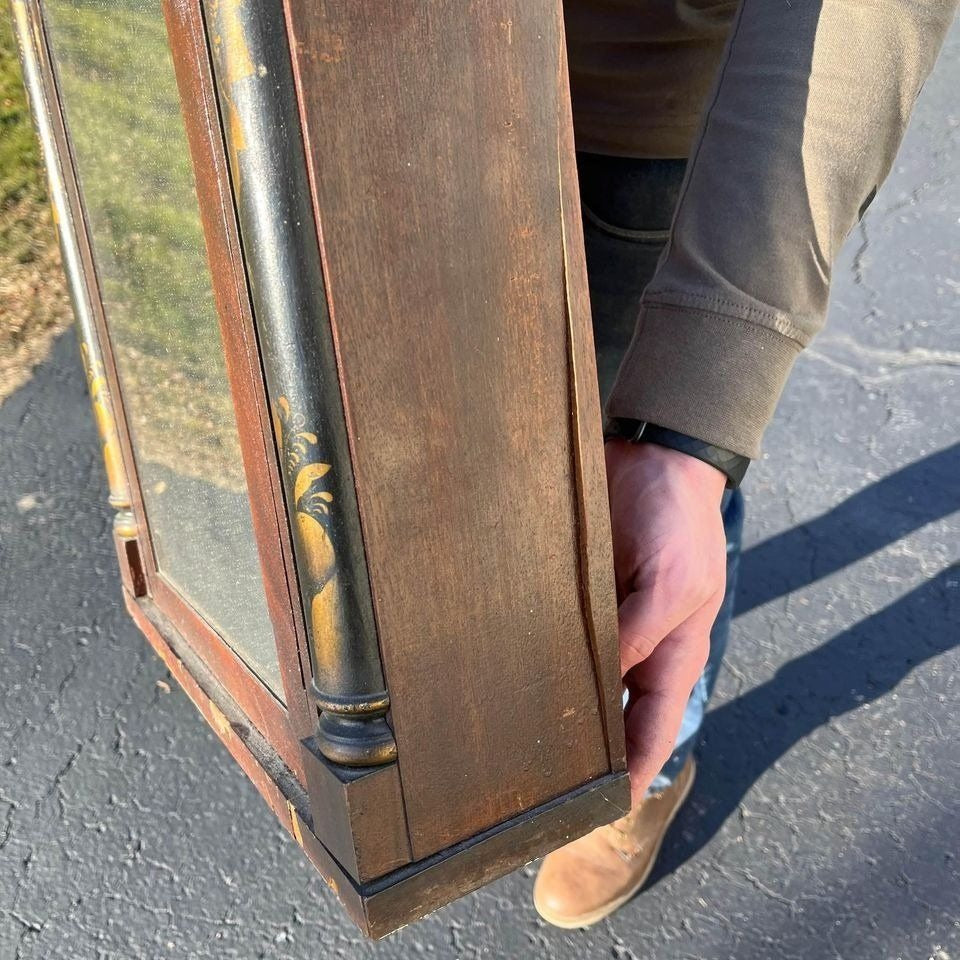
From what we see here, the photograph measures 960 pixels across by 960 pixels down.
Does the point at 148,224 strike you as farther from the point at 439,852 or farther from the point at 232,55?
the point at 439,852

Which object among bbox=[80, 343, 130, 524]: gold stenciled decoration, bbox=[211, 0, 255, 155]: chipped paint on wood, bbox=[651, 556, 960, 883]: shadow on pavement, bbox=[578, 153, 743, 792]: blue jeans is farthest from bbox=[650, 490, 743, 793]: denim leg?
bbox=[211, 0, 255, 155]: chipped paint on wood

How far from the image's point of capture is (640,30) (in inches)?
39.8

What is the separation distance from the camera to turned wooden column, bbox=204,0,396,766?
0.49 metres

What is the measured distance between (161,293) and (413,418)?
1.06 ft

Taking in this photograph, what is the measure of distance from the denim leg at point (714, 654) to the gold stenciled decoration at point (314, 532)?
2.49 feet

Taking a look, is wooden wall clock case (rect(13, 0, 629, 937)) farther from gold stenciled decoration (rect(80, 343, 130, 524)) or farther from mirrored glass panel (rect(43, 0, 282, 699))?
gold stenciled decoration (rect(80, 343, 130, 524))

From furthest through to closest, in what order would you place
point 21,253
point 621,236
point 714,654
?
point 21,253 < point 714,654 < point 621,236

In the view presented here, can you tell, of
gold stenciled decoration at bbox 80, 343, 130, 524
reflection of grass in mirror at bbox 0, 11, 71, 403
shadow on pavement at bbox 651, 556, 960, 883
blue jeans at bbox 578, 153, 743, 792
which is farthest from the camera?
reflection of grass in mirror at bbox 0, 11, 71, 403

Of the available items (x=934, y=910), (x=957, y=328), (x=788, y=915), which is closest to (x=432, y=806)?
(x=788, y=915)

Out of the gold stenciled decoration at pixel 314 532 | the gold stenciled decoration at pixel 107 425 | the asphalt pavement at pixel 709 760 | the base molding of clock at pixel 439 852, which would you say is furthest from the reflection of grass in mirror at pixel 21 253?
the gold stenciled decoration at pixel 314 532

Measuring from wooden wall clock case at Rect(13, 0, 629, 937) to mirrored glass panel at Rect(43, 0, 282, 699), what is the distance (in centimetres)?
3

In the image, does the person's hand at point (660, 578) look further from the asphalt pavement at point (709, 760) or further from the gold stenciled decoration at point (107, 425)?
the asphalt pavement at point (709, 760)

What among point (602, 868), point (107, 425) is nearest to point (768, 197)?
point (107, 425)

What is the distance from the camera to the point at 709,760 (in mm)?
1716
